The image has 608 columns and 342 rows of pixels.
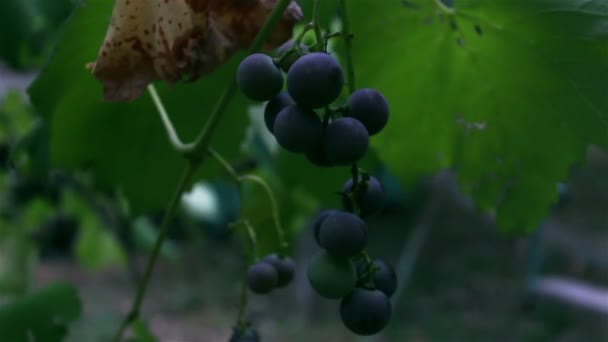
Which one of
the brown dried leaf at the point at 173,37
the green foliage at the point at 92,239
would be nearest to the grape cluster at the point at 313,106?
the brown dried leaf at the point at 173,37

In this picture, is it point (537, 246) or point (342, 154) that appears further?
point (537, 246)

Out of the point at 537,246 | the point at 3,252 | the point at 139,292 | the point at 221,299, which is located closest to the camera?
the point at 139,292

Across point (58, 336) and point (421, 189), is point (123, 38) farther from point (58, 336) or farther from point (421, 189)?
point (421, 189)

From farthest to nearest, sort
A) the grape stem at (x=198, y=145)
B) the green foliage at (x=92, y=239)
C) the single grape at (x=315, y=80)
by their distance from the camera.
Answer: the green foliage at (x=92, y=239) < the grape stem at (x=198, y=145) < the single grape at (x=315, y=80)

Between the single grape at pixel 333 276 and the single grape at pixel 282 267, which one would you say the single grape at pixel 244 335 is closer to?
the single grape at pixel 282 267

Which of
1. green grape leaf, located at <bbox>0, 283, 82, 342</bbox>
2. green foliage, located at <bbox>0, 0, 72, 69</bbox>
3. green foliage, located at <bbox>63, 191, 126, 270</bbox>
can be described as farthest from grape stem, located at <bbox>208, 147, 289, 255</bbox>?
green foliage, located at <bbox>63, 191, 126, 270</bbox>

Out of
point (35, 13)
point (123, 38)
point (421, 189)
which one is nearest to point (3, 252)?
point (35, 13)
